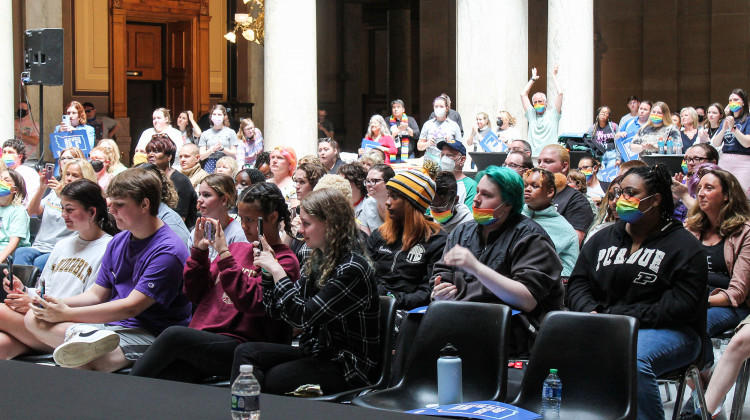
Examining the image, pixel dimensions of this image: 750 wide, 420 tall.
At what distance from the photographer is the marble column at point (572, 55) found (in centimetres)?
1527

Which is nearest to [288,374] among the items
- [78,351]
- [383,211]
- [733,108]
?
[78,351]

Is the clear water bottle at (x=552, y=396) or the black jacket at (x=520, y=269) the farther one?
the black jacket at (x=520, y=269)

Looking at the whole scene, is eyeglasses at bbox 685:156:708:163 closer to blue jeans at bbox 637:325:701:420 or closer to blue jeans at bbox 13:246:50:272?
blue jeans at bbox 637:325:701:420

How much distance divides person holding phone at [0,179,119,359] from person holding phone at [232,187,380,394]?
1.63 m

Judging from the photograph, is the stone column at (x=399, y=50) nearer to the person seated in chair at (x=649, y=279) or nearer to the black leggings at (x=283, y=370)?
Answer: the person seated in chair at (x=649, y=279)

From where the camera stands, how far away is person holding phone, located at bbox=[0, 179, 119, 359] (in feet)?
19.2

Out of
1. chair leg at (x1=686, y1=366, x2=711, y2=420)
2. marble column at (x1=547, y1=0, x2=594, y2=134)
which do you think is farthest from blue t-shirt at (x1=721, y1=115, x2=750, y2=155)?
chair leg at (x1=686, y1=366, x2=711, y2=420)

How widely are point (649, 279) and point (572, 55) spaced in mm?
10602

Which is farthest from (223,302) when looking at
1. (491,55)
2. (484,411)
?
(491,55)

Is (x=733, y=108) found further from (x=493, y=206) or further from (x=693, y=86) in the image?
(x=693, y=86)

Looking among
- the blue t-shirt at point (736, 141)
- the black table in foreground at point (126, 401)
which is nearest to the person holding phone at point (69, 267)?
the black table in foreground at point (126, 401)

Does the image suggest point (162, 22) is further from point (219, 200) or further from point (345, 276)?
point (345, 276)

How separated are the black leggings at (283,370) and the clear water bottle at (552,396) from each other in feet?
3.26

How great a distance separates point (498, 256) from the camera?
5.27 m
